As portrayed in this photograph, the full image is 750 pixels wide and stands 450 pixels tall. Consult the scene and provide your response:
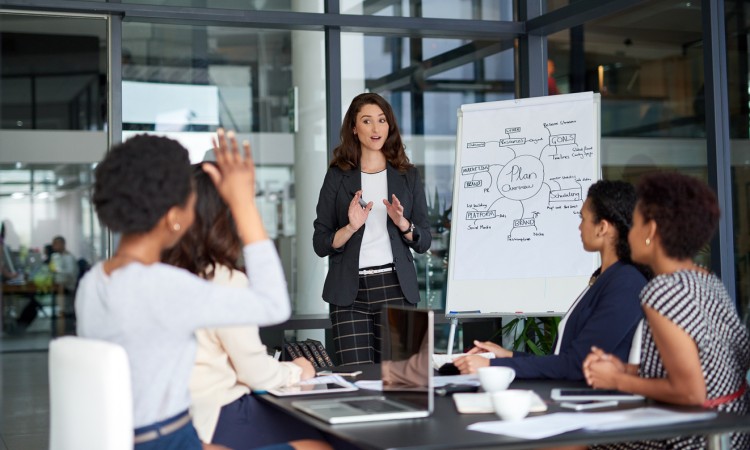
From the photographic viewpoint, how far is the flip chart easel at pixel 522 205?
14.5 ft

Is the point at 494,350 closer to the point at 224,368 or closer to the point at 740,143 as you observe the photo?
the point at 224,368

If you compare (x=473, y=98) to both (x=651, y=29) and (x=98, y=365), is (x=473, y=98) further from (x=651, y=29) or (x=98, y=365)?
(x=98, y=365)

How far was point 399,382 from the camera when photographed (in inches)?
83.6

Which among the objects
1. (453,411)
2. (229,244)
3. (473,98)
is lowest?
(453,411)

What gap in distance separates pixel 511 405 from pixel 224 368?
2.60 feet

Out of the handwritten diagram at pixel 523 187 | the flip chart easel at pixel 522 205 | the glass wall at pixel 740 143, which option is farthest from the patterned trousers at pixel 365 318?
the glass wall at pixel 740 143

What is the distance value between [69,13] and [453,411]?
3701mm

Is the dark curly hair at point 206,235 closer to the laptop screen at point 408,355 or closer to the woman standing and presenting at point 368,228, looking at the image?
the laptop screen at point 408,355

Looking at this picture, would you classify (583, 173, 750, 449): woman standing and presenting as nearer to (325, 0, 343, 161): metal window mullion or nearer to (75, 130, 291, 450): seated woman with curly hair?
(75, 130, 291, 450): seated woman with curly hair

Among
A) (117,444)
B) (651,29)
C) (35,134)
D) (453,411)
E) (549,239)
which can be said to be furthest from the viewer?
(35,134)

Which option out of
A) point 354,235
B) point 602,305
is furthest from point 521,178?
point 602,305

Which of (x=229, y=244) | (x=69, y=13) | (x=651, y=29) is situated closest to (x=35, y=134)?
(x=69, y=13)

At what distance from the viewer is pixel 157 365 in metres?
1.85

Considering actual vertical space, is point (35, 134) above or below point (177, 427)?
above
